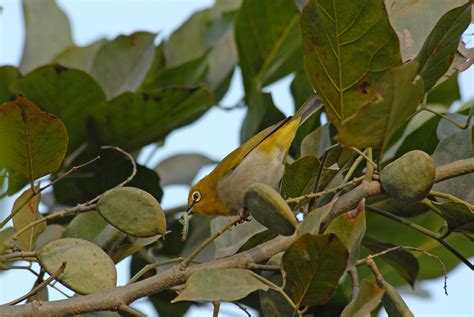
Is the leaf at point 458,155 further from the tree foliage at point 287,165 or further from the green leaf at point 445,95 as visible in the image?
the green leaf at point 445,95

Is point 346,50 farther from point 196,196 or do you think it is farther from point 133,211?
point 196,196

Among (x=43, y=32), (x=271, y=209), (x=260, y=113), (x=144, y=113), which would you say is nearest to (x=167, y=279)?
(x=271, y=209)

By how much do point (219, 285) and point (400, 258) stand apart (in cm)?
94

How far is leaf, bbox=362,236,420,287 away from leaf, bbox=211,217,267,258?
30cm

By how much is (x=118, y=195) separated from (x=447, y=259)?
175cm

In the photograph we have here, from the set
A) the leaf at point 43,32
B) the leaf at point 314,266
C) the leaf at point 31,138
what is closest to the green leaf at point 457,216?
the leaf at point 314,266

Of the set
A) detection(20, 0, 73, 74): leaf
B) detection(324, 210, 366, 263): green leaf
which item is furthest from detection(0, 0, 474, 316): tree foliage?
detection(20, 0, 73, 74): leaf

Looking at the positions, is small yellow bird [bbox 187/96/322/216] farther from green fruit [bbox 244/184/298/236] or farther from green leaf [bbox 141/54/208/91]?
green fruit [bbox 244/184/298/236]

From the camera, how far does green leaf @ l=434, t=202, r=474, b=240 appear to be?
182cm

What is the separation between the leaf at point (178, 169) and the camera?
3.31 metres

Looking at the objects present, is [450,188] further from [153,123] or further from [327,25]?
[153,123]

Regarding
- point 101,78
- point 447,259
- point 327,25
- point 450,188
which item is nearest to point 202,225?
point 101,78

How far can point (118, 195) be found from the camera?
175cm

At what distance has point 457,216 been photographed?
1.85 metres
